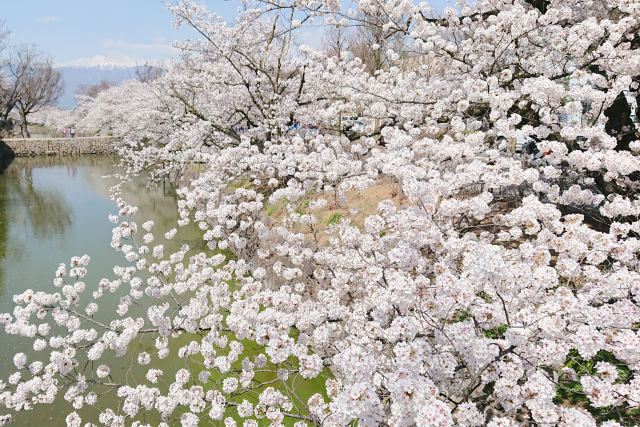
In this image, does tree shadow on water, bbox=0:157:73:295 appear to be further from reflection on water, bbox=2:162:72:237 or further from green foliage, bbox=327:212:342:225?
green foliage, bbox=327:212:342:225

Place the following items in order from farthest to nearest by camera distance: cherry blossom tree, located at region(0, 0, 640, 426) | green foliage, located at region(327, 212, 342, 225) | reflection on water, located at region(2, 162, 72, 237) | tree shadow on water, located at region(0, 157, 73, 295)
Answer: reflection on water, located at region(2, 162, 72, 237), tree shadow on water, located at region(0, 157, 73, 295), green foliage, located at region(327, 212, 342, 225), cherry blossom tree, located at region(0, 0, 640, 426)

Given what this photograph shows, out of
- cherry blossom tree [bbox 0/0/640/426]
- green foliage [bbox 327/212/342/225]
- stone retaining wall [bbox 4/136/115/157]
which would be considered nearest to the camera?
cherry blossom tree [bbox 0/0/640/426]

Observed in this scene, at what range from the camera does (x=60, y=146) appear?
3278cm

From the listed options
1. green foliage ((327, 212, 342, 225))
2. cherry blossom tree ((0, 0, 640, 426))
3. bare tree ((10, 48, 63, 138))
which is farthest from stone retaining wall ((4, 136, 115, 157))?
green foliage ((327, 212, 342, 225))

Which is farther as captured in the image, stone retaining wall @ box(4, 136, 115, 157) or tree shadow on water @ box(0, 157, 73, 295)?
stone retaining wall @ box(4, 136, 115, 157)

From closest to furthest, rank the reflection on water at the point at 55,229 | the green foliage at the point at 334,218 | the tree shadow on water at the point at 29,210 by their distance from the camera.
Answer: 1. the reflection on water at the point at 55,229
2. the green foliage at the point at 334,218
3. the tree shadow on water at the point at 29,210

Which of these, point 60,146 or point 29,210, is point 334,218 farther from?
point 60,146

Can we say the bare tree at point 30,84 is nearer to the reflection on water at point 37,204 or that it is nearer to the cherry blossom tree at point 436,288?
the reflection on water at point 37,204

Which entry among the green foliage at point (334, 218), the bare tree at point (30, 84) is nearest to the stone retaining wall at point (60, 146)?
the bare tree at point (30, 84)

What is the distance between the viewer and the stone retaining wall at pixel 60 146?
30188mm

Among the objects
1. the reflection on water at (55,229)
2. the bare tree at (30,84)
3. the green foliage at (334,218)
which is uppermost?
the bare tree at (30,84)

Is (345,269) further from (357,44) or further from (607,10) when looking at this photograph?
(357,44)

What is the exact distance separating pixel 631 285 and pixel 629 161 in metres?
1.51

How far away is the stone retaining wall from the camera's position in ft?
99.0
